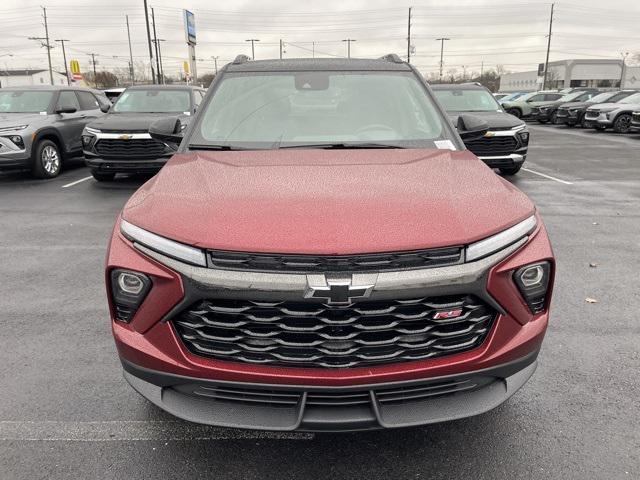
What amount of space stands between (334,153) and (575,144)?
16708 mm

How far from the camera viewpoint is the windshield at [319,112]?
10.6ft

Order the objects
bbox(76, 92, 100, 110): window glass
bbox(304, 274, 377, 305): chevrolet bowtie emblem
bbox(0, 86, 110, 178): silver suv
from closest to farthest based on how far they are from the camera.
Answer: bbox(304, 274, 377, 305): chevrolet bowtie emblem, bbox(0, 86, 110, 178): silver suv, bbox(76, 92, 100, 110): window glass

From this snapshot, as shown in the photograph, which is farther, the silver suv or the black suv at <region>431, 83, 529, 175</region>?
the black suv at <region>431, 83, 529, 175</region>

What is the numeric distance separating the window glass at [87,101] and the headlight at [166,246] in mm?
10665

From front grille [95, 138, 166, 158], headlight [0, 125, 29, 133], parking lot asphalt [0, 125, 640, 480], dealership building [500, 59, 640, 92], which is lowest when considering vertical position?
parking lot asphalt [0, 125, 640, 480]

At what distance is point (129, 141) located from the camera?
29.1 ft

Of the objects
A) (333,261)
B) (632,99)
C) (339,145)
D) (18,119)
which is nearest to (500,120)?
(339,145)

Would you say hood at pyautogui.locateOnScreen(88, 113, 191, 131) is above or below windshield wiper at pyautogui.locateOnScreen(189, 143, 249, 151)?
below

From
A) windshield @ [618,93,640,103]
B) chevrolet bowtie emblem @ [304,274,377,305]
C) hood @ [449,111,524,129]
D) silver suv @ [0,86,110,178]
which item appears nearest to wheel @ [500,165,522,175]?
hood @ [449,111,524,129]

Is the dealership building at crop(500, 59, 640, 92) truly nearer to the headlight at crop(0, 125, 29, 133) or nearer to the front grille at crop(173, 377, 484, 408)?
the headlight at crop(0, 125, 29, 133)

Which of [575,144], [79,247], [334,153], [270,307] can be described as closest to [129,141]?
[79,247]

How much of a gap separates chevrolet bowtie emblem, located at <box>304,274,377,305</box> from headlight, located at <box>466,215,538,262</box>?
41 centimetres

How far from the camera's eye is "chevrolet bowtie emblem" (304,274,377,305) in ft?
6.15

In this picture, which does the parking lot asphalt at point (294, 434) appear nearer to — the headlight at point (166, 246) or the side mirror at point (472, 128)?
the headlight at point (166, 246)
